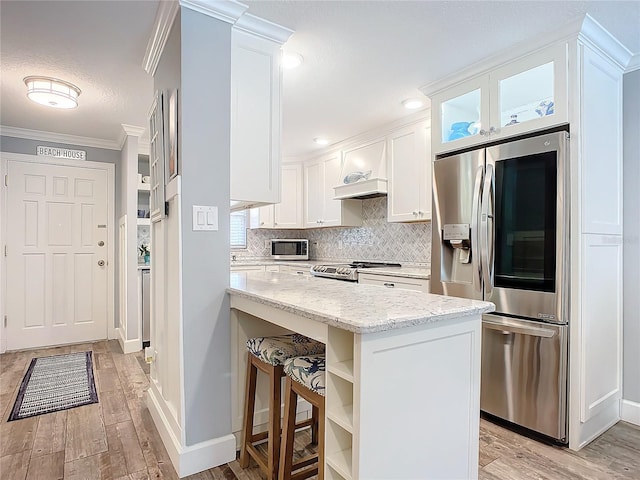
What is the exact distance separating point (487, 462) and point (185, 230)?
1.92m

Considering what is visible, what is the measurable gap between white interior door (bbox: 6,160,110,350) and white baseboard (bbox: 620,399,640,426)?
15.8 ft

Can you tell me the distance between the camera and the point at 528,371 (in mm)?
2205

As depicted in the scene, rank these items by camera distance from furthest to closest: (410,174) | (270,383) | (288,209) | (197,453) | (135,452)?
(288,209) → (410,174) → (135,452) → (197,453) → (270,383)

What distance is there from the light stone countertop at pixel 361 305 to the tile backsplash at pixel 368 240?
7.11 feet

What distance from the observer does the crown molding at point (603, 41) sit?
6.63 feet

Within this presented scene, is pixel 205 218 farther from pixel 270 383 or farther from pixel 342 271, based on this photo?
pixel 342 271

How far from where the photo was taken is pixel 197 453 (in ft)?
6.07

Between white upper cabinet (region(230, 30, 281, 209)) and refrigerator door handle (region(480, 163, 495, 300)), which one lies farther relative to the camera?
refrigerator door handle (region(480, 163, 495, 300))

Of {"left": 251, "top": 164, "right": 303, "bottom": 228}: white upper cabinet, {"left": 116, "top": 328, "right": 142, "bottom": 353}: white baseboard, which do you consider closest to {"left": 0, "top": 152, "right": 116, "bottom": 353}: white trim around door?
{"left": 116, "top": 328, "right": 142, "bottom": 353}: white baseboard

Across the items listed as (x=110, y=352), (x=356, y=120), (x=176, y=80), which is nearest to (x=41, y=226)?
(x=110, y=352)

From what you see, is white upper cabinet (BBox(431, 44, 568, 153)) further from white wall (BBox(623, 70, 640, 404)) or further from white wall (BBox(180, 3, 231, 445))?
white wall (BBox(180, 3, 231, 445))

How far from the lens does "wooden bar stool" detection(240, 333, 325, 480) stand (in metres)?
1.71

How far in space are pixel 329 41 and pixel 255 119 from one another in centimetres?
65

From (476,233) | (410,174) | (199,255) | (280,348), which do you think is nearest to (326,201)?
(410,174)
